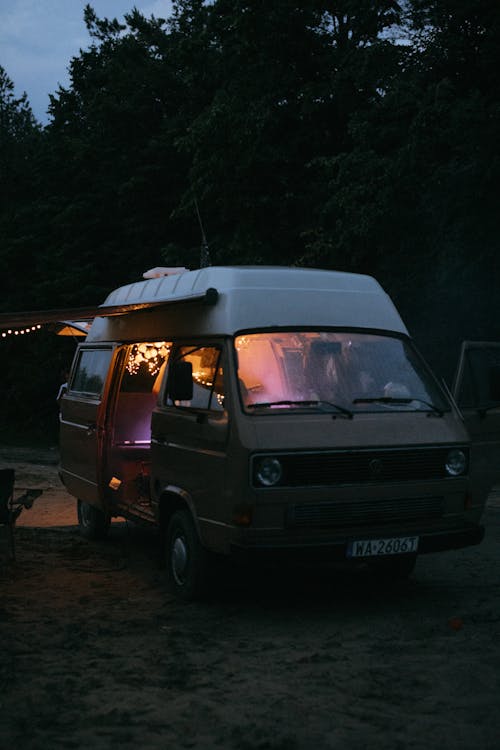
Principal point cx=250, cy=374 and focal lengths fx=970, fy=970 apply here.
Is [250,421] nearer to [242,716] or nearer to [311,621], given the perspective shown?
[311,621]

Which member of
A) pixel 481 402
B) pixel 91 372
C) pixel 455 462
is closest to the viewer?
pixel 455 462

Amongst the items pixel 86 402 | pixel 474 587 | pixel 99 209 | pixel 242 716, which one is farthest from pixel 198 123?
pixel 242 716

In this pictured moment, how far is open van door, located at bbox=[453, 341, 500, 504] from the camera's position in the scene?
33.8ft

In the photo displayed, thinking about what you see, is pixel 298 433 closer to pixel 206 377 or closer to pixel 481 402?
pixel 206 377

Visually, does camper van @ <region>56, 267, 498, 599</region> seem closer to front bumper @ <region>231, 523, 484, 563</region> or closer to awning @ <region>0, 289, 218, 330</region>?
front bumper @ <region>231, 523, 484, 563</region>

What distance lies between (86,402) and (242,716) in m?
5.87

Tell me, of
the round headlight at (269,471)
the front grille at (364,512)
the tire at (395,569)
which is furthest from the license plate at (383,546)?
the tire at (395,569)

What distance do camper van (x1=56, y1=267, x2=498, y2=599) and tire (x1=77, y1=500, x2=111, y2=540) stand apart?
193 centimetres

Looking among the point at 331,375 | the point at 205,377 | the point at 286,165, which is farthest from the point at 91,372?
the point at 286,165

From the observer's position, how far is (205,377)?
7.72 metres

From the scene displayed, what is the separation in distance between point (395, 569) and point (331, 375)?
197 centimetres

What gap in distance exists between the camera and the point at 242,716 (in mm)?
4938

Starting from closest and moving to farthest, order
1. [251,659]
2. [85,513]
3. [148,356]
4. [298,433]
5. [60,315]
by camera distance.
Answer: [251,659], [298,433], [60,315], [148,356], [85,513]

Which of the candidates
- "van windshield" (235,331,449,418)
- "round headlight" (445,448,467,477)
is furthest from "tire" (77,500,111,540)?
"round headlight" (445,448,467,477)
